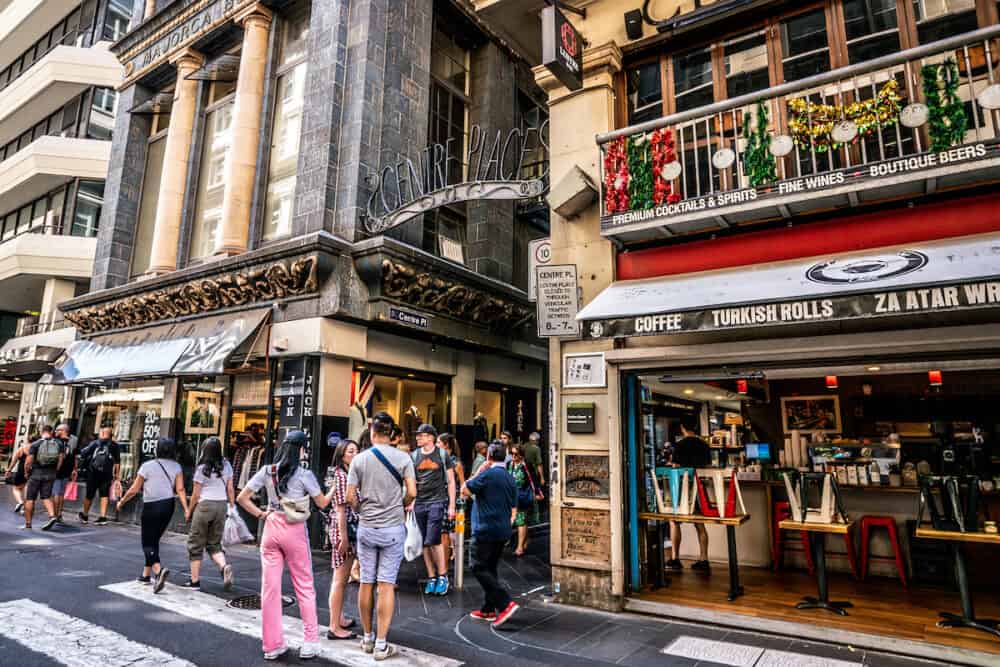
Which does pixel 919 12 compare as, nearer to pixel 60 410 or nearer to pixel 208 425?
pixel 208 425

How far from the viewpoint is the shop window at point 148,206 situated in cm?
1616

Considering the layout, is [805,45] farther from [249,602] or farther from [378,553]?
[249,602]

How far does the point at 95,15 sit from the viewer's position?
23.2 m

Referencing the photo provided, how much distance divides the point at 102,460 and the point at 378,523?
10890 millimetres

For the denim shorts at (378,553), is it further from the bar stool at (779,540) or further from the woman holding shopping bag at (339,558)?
the bar stool at (779,540)

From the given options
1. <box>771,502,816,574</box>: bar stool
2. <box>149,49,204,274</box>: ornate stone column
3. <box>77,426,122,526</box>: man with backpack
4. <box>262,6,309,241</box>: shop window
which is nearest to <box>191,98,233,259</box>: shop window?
<box>149,49,204,274</box>: ornate stone column

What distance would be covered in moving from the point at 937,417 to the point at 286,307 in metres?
11.9

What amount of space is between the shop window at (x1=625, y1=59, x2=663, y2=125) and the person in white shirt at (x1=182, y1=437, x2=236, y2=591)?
7030mm

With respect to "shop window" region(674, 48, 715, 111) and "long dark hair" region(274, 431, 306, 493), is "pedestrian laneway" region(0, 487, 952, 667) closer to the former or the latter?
"long dark hair" region(274, 431, 306, 493)

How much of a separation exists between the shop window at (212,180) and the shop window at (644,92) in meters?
10.1

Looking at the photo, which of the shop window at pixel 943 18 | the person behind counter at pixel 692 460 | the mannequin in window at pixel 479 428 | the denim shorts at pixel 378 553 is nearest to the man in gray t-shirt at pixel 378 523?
the denim shorts at pixel 378 553

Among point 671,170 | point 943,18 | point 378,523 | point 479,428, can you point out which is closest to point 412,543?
point 378,523

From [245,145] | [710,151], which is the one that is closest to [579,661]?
[710,151]

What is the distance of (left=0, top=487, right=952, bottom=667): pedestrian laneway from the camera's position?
5191 mm
